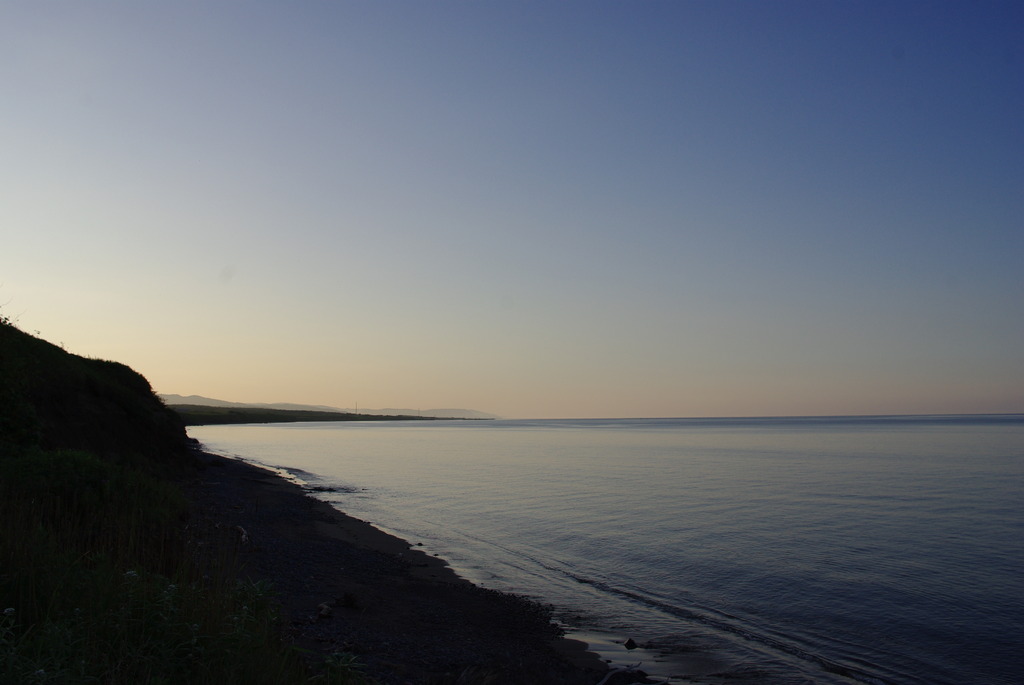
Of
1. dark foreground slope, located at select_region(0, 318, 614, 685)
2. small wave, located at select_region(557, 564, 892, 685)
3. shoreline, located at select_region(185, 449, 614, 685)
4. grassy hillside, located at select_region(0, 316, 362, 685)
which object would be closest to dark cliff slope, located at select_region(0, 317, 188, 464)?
dark foreground slope, located at select_region(0, 318, 614, 685)

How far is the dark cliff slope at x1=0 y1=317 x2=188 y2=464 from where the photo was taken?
18156 mm

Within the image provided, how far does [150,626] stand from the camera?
281 inches

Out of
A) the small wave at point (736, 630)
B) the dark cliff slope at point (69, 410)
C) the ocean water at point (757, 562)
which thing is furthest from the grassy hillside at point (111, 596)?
A: the small wave at point (736, 630)

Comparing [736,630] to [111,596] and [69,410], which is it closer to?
[111,596]

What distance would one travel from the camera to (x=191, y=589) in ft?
26.6

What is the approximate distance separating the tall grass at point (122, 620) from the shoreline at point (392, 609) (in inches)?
64.1

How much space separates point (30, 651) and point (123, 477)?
409 inches

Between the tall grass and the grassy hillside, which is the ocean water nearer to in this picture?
the tall grass

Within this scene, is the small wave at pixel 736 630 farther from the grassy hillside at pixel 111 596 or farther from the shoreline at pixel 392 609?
the grassy hillside at pixel 111 596

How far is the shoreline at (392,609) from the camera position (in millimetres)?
11211

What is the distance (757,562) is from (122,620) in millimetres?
20277

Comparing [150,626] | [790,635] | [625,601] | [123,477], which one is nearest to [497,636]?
[625,601]

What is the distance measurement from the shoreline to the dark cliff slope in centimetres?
522

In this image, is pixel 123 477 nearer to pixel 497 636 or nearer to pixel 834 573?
pixel 497 636
